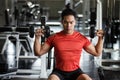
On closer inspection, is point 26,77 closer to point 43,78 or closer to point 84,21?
point 43,78

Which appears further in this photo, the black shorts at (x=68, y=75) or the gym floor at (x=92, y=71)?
the gym floor at (x=92, y=71)

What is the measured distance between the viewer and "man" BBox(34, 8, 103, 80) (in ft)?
7.70

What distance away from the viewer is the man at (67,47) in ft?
7.70

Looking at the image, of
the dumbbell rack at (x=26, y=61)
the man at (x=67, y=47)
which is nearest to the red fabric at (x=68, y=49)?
the man at (x=67, y=47)

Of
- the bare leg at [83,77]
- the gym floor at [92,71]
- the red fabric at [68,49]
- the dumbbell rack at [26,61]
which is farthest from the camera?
the dumbbell rack at [26,61]

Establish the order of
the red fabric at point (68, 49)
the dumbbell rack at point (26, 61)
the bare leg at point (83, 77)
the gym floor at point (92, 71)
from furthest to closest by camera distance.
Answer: the dumbbell rack at point (26, 61) → the gym floor at point (92, 71) → the red fabric at point (68, 49) → the bare leg at point (83, 77)

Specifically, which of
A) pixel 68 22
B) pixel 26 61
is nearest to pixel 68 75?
pixel 68 22

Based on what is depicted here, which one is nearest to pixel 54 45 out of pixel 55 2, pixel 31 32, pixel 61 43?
pixel 61 43

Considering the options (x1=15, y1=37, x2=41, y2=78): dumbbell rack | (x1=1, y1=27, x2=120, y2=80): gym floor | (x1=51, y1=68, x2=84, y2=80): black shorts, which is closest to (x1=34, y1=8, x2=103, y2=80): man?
(x1=51, y1=68, x2=84, y2=80): black shorts

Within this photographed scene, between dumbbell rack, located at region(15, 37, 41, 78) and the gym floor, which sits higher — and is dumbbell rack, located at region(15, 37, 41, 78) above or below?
above

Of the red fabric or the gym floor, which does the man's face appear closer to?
the red fabric

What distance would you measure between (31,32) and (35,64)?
2.57 m

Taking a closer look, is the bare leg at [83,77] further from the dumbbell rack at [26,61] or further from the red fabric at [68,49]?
the dumbbell rack at [26,61]

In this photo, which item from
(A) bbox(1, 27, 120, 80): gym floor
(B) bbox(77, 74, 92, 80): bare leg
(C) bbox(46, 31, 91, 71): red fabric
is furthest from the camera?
(A) bbox(1, 27, 120, 80): gym floor
